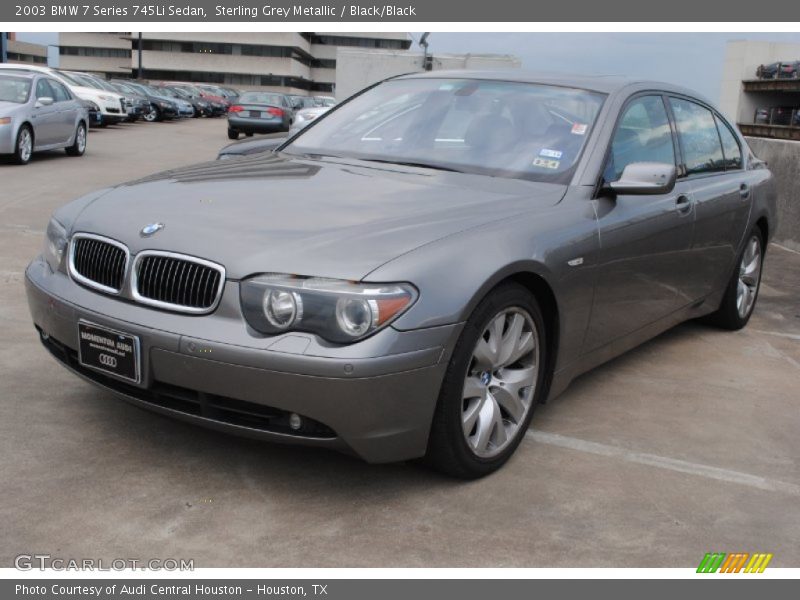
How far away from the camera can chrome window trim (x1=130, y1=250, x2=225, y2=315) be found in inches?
124

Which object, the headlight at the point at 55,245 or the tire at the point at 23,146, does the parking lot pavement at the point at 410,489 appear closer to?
the headlight at the point at 55,245

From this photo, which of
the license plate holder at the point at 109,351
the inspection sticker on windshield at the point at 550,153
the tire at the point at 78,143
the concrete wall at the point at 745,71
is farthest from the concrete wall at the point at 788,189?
the concrete wall at the point at 745,71

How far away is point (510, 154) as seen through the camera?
4305mm

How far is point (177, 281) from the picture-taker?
3252 millimetres

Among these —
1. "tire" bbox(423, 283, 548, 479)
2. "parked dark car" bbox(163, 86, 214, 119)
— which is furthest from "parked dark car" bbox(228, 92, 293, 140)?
"tire" bbox(423, 283, 548, 479)

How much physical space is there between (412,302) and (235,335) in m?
0.59

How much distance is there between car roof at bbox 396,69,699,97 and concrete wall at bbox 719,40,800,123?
72383mm

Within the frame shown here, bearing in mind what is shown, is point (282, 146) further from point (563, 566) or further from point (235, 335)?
point (563, 566)

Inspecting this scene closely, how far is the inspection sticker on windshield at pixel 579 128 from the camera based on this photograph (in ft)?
14.3

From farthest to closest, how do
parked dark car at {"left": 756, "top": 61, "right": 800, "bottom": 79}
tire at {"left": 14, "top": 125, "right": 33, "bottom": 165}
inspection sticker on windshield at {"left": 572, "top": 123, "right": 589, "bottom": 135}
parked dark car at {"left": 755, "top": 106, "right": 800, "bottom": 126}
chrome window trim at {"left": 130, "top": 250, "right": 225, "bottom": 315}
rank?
parked dark car at {"left": 755, "top": 106, "right": 800, "bottom": 126} → parked dark car at {"left": 756, "top": 61, "right": 800, "bottom": 79} → tire at {"left": 14, "top": 125, "right": 33, "bottom": 165} → inspection sticker on windshield at {"left": 572, "top": 123, "right": 589, "bottom": 135} → chrome window trim at {"left": 130, "top": 250, "right": 225, "bottom": 315}

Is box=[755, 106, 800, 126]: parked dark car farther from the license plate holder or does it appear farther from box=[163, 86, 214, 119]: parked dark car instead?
the license plate holder

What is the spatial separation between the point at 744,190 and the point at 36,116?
12.2 metres

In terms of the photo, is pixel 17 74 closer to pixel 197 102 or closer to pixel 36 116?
pixel 36 116

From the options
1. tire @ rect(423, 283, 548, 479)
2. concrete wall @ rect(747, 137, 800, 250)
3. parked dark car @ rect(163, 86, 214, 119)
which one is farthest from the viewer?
parked dark car @ rect(163, 86, 214, 119)
